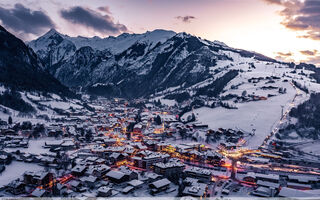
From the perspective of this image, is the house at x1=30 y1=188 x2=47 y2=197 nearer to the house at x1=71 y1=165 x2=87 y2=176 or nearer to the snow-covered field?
the house at x1=71 y1=165 x2=87 y2=176

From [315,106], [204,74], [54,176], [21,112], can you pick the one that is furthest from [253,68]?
[54,176]

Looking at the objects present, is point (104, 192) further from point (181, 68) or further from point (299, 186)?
point (181, 68)

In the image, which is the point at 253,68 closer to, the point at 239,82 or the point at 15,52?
the point at 239,82

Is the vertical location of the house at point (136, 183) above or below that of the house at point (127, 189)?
above

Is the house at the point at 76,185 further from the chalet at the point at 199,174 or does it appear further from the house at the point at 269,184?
the house at the point at 269,184

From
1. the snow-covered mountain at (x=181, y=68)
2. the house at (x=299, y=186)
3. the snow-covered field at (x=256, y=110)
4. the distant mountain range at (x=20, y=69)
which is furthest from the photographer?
the snow-covered mountain at (x=181, y=68)

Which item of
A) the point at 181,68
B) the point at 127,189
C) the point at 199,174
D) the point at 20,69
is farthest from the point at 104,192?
the point at 181,68

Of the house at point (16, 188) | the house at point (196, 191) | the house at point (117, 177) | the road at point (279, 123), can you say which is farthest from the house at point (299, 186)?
the house at point (16, 188)

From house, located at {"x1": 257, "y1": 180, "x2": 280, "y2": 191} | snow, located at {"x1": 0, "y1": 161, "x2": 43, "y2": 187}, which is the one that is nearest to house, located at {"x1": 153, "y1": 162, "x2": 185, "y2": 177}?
house, located at {"x1": 257, "y1": 180, "x2": 280, "y2": 191}

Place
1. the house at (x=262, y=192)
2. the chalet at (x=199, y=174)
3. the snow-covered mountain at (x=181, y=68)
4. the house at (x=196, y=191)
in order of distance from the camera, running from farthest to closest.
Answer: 1. the snow-covered mountain at (x=181, y=68)
2. the chalet at (x=199, y=174)
3. the house at (x=262, y=192)
4. the house at (x=196, y=191)
